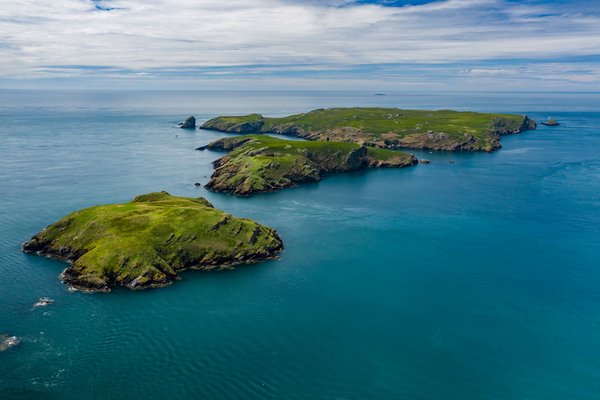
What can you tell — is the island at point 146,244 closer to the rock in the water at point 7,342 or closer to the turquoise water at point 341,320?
the turquoise water at point 341,320

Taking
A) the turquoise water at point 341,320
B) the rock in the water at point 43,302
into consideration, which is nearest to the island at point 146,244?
the turquoise water at point 341,320

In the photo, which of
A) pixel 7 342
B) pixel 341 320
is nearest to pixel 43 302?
pixel 7 342

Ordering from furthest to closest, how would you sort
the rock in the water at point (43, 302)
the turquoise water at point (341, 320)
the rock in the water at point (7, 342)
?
1. the rock in the water at point (43, 302)
2. the rock in the water at point (7, 342)
3. the turquoise water at point (341, 320)

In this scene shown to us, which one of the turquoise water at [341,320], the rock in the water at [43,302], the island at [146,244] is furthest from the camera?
the island at [146,244]

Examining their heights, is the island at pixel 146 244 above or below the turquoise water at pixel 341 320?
above

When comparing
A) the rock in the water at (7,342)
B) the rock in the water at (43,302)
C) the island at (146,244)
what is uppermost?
the island at (146,244)

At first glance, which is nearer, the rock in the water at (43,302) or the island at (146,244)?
the rock in the water at (43,302)
